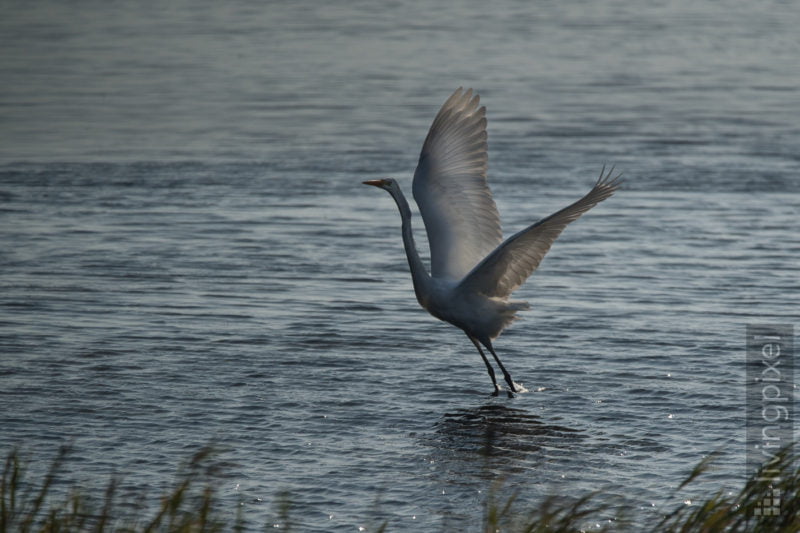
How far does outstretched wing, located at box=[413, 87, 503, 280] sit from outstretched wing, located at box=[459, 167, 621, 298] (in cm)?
59

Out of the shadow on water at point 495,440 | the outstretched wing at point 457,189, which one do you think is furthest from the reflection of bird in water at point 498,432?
the outstretched wing at point 457,189

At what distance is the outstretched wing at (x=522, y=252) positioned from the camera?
8.58 meters

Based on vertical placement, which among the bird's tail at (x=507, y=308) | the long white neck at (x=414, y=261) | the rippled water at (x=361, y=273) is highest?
the long white neck at (x=414, y=261)

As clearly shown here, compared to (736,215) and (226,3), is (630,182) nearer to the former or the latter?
(736,215)

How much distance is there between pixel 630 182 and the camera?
17016 mm

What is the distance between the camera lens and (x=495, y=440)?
883 centimetres

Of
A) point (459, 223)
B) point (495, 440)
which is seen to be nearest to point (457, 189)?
point (459, 223)

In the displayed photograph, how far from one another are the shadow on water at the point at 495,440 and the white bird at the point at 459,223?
0.53 metres

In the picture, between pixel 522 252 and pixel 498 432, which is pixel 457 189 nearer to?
pixel 522 252

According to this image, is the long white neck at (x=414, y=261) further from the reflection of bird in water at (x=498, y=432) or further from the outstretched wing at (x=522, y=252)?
the reflection of bird in water at (x=498, y=432)

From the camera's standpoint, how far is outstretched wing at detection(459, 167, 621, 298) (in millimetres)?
8578

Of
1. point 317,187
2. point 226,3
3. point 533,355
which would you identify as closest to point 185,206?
point 317,187

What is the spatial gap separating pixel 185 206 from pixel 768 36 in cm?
1898

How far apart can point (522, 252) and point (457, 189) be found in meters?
1.30
